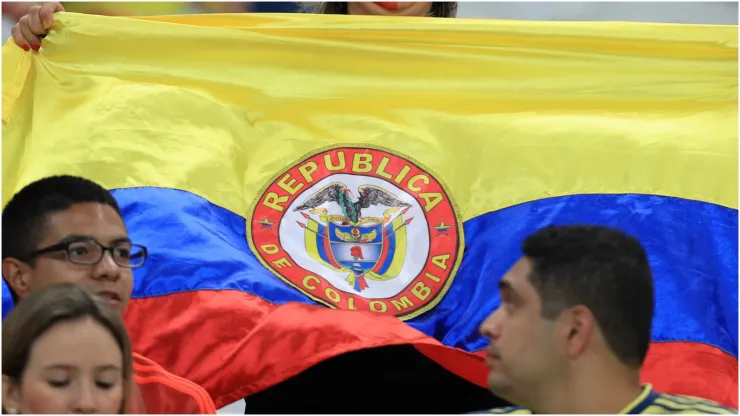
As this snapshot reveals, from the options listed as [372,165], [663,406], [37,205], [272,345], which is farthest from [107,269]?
[663,406]

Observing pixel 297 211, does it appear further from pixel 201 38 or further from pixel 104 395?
pixel 104 395

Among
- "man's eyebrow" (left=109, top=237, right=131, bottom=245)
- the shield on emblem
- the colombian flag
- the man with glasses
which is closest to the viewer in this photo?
the man with glasses

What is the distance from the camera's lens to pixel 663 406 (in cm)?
163

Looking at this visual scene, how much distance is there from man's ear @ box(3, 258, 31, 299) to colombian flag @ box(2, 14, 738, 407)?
22 cm

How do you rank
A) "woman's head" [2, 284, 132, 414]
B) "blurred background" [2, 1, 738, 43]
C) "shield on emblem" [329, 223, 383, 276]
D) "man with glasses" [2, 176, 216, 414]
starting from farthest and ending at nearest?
Answer: "blurred background" [2, 1, 738, 43]
"shield on emblem" [329, 223, 383, 276]
"man with glasses" [2, 176, 216, 414]
"woman's head" [2, 284, 132, 414]

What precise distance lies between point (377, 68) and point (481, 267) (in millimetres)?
516

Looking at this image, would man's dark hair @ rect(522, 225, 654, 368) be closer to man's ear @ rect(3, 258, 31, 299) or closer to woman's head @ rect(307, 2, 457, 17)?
man's ear @ rect(3, 258, 31, 299)

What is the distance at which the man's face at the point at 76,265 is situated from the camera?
1.84 m

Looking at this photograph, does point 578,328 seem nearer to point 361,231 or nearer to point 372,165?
point 361,231

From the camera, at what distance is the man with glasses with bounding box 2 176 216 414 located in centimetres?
180

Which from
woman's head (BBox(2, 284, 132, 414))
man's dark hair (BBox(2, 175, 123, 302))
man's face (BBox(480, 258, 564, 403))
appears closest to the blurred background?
man's dark hair (BBox(2, 175, 123, 302))

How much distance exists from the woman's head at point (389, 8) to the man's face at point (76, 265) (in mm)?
852

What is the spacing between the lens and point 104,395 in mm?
1582

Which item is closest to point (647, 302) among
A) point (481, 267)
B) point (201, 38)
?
point (481, 267)
